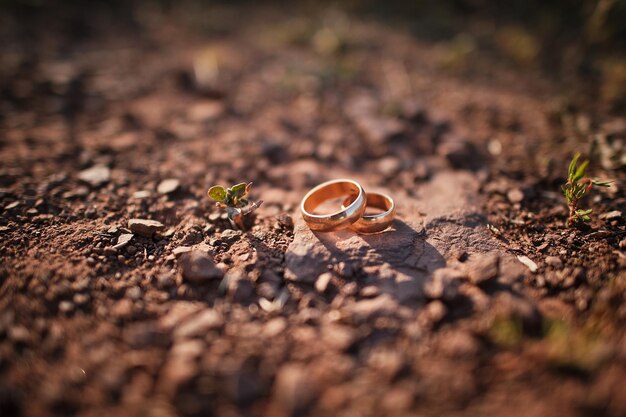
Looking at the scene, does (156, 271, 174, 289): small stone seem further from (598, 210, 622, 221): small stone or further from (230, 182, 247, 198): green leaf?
(598, 210, 622, 221): small stone

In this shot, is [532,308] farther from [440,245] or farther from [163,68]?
[163,68]

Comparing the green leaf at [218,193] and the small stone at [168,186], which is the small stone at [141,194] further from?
the green leaf at [218,193]

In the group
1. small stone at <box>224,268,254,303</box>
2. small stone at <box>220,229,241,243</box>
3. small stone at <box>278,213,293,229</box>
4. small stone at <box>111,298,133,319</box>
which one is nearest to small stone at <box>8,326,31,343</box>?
small stone at <box>111,298,133,319</box>

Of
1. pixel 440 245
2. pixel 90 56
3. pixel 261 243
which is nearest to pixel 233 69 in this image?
pixel 90 56

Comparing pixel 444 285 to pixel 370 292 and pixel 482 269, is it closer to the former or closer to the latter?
pixel 482 269

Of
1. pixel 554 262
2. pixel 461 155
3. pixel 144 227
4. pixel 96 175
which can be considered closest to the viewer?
pixel 554 262

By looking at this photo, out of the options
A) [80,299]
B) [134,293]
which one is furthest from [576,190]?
[80,299]

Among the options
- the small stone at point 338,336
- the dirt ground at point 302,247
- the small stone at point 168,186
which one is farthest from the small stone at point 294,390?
the small stone at point 168,186
